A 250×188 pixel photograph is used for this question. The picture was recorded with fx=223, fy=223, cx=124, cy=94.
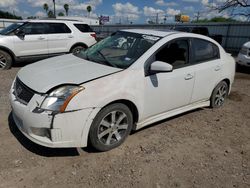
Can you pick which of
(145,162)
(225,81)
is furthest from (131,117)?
(225,81)

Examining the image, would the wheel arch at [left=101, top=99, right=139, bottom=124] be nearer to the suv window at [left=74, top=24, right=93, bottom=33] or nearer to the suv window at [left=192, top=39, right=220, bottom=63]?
the suv window at [left=192, top=39, right=220, bottom=63]

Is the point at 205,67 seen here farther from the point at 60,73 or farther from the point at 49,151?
the point at 49,151

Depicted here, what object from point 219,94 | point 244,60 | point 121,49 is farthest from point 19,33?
point 244,60

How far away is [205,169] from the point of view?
2.87 meters

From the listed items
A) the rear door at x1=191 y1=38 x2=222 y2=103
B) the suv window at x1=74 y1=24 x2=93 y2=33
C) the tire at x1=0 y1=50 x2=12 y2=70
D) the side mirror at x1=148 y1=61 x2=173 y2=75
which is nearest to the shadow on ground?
the side mirror at x1=148 y1=61 x2=173 y2=75

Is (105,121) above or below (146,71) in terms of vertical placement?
below

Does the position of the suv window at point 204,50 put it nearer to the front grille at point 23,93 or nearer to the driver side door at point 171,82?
the driver side door at point 171,82

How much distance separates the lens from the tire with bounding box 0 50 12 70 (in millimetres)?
7555

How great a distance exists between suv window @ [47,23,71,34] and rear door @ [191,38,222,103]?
6190mm

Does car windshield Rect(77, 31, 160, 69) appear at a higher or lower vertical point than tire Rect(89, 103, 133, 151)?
higher

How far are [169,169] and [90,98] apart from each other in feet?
4.42

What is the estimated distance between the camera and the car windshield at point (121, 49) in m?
3.33

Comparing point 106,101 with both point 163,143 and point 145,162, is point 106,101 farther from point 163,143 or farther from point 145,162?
point 163,143

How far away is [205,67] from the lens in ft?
13.3
